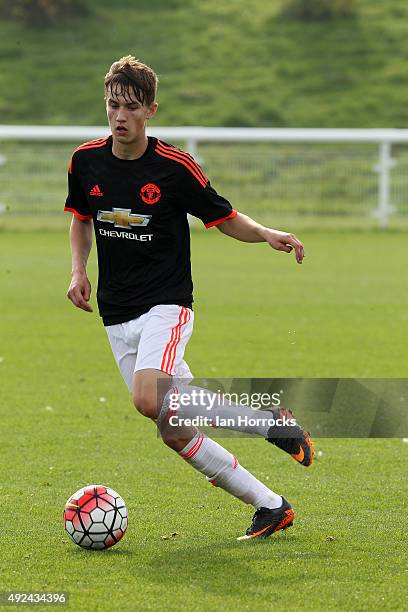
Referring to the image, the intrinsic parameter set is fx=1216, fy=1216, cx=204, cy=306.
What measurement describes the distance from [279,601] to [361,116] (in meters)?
36.7

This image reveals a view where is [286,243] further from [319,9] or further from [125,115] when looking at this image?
[319,9]

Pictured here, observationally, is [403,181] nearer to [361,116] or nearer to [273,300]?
[361,116]

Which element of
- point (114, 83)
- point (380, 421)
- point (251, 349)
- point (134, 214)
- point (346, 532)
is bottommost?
point (251, 349)

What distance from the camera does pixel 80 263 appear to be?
6.30 meters

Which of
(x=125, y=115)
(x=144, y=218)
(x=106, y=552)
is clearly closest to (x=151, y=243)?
(x=144, y=218)

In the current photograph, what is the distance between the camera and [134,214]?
597 cm

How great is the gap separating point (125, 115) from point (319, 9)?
42.0 metres

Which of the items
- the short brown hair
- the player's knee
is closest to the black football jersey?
the short brown hair

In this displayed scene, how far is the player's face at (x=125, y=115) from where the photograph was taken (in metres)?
5.83

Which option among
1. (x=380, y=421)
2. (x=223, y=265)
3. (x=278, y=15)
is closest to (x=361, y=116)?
(x=278, y=15)

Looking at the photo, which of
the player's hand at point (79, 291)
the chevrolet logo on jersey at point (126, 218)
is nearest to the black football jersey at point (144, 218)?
the chevrolet logo on jersey at point (126, 218)

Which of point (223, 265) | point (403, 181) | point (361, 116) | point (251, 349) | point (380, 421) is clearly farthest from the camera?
point (361, 116)

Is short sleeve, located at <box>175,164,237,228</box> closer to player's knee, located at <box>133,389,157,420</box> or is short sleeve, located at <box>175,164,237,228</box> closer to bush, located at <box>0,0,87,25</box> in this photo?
player's knee, located at <box>133,389,157,420</box>

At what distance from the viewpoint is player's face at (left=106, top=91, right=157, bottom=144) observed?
5832mm
